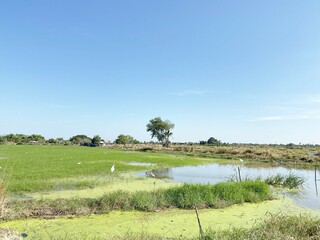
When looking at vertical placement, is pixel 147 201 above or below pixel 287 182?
below

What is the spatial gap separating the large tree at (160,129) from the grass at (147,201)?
58.6m

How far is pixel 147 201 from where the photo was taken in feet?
29.3

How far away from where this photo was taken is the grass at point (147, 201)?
8.09 meters

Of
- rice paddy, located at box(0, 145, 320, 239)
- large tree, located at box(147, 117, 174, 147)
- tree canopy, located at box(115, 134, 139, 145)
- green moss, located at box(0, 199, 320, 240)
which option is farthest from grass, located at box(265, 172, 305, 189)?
tree canopy, located at box(115, 134, 139, 145)

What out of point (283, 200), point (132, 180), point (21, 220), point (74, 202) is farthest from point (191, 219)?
point (132, 180)

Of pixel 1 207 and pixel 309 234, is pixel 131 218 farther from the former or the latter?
pixel 309 234

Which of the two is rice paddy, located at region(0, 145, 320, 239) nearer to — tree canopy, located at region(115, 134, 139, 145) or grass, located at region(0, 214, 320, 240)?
grass, located at region(0, 214, 320, 240)

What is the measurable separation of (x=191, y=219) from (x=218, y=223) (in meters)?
0.72

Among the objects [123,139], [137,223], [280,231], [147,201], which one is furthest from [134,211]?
[123,139]

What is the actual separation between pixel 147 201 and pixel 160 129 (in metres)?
61.3

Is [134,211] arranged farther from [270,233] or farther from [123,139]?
[123,139]

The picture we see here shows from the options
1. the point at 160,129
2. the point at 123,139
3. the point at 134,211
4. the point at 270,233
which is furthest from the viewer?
the point at 123,139

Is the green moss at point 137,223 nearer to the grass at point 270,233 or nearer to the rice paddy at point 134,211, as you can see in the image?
the rice paddy at point 134,211

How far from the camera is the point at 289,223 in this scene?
5688mm
